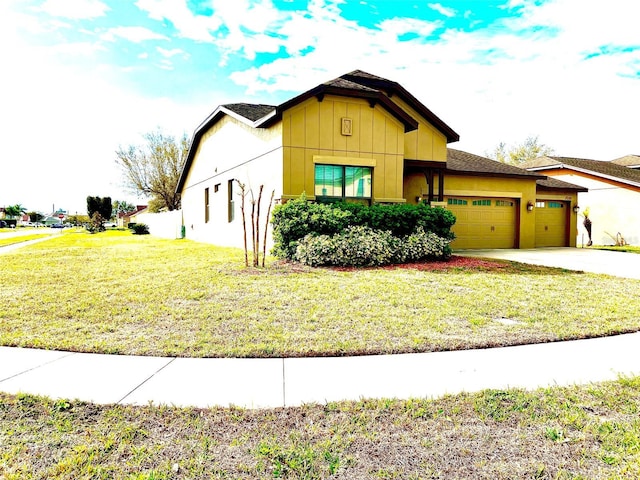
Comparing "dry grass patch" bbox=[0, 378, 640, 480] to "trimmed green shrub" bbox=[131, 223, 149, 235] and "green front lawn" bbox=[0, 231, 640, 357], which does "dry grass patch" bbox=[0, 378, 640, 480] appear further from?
"trimmed green shrub" bbox=[131, 223, 149, 235]

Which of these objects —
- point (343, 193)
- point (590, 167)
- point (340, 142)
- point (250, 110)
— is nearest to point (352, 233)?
point (343, 193)

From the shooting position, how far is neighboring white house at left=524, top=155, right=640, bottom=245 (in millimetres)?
20703

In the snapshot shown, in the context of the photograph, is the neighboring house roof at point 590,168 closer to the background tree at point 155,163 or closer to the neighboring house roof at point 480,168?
the neighboring house roof at point 480,168

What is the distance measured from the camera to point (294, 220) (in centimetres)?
1077

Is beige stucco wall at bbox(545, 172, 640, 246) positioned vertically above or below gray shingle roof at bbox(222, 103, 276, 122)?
below

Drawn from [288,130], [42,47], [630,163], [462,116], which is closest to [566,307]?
[288,130]

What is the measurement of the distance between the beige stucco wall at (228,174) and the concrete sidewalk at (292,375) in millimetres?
8396

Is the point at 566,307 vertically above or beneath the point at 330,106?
beneath

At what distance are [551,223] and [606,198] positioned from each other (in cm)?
582

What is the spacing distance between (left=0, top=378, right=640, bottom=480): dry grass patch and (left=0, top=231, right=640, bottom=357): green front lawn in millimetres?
1303

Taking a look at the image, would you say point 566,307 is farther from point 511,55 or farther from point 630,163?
point 630,163

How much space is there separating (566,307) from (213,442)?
19.4ft

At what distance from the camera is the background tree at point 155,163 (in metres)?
38.5

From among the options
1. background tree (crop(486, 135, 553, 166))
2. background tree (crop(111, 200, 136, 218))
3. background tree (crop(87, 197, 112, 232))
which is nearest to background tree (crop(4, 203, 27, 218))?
background tree (crop(111, 200, 136, 218))
